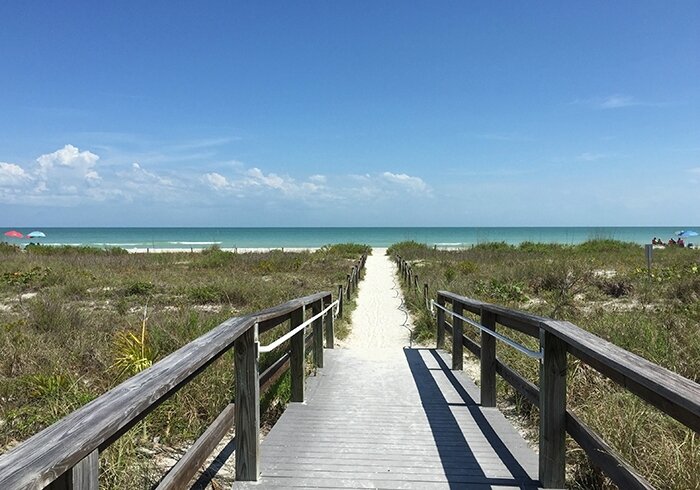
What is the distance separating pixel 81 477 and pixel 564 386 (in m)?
2.70

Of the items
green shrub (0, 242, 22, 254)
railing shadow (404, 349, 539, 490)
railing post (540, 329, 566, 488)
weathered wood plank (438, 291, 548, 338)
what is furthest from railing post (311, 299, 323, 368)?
green shrub (0, 242, 22, 254)

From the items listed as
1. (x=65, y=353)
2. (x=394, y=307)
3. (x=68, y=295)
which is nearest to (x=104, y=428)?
(x=65, y=353)

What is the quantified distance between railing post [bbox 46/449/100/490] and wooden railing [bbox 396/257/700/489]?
77.2 inches

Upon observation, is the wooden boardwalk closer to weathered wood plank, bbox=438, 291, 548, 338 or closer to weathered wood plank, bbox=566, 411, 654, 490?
weathered wood plank, bbox=566, 411, 654, 490

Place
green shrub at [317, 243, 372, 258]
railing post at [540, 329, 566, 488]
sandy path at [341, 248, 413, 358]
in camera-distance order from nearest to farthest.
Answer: railing post at [540, 329, 566, 488], sandy path at [341, 248, 413, 358], green shrub at [317, 243, 372, 258]

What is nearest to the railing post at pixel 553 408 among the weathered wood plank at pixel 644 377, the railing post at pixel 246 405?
the weathered wood plank at pixel 644 377

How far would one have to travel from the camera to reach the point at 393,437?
426cm

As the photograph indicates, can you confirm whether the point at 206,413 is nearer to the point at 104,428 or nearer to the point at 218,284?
the point at 104,428

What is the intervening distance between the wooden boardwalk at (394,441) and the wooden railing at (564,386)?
14.3 inches

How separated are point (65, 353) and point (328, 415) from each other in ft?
13.4

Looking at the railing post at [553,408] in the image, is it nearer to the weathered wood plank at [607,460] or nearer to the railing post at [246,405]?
the weathered wood plank at [607,460]

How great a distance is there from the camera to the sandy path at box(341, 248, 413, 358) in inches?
373

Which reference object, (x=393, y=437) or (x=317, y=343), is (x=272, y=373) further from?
(x=317, y=343)

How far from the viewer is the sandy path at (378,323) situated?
9.47 meters
